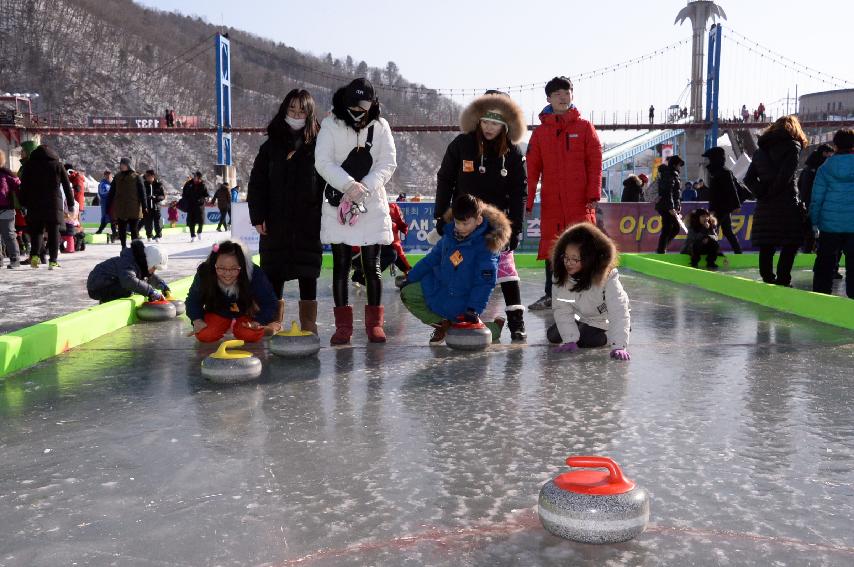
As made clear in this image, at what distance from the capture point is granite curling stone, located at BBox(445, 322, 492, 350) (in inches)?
151

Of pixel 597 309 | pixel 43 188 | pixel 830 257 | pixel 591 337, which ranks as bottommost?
pixel 591 337

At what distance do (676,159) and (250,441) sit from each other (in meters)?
8.66

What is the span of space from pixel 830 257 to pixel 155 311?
4434 millimetres

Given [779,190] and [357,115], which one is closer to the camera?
[357,115]

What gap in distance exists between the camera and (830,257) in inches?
215

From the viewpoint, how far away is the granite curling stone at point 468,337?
384 cm

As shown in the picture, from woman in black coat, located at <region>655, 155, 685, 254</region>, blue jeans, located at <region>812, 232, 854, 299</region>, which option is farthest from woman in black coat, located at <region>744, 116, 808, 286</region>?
woman in black coat, located at <region>655, 155, 685, 254</region>

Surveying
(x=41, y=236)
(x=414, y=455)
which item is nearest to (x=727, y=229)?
(x=41, y=236)

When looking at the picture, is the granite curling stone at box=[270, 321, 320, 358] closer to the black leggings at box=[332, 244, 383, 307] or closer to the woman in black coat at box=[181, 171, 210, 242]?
the black leggings at box=[332, 244, 383, 307]

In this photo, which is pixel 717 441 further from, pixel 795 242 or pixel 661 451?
pixel 795 242

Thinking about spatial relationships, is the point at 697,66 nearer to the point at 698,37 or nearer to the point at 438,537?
the point at 698,37

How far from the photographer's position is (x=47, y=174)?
320 inches

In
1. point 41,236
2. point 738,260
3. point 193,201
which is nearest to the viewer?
point 41,236

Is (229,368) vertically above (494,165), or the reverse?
(494,165)
